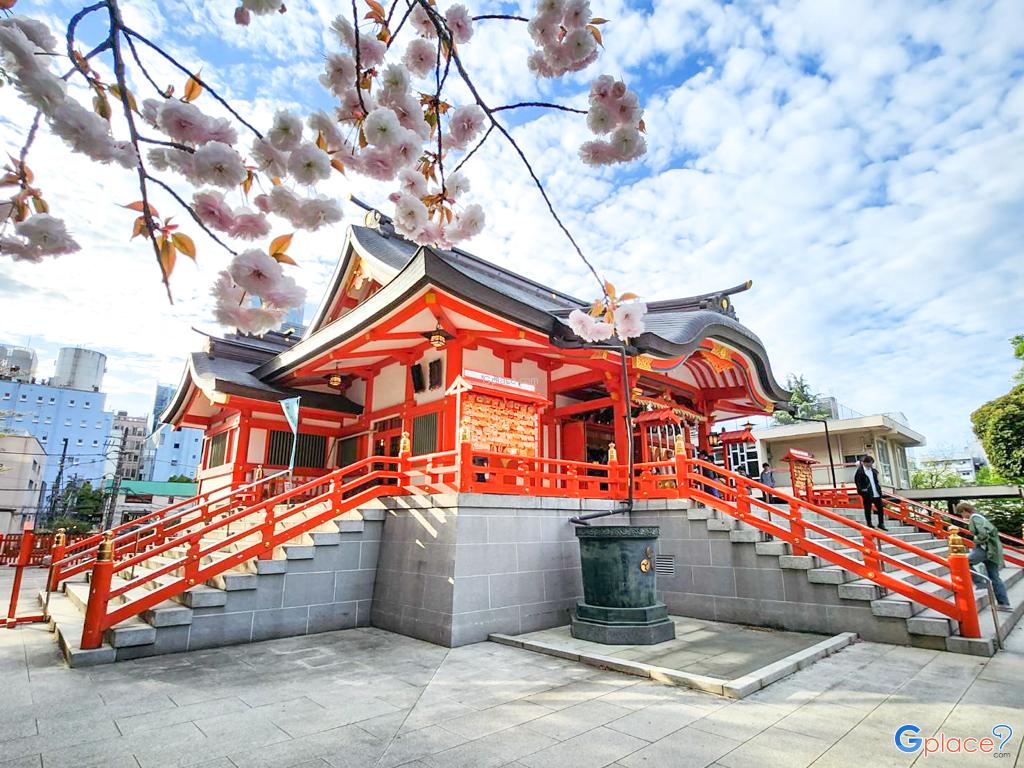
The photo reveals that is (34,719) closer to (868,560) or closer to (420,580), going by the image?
(420,580)

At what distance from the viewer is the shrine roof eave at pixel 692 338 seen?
31.0 feet

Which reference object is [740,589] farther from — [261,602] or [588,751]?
[261,602]

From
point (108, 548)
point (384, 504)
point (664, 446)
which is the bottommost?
point (108, 548)

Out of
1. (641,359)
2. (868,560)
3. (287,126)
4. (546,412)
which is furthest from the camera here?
(546,412)

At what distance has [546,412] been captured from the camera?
11.4m

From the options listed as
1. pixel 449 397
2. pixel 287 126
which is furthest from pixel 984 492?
pixel 287 126

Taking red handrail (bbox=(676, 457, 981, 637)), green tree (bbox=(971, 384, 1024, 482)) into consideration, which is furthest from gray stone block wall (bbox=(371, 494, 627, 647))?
green tree (bbox=(971, 384, 1024, 482))

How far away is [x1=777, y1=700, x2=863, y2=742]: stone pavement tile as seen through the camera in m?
3.54

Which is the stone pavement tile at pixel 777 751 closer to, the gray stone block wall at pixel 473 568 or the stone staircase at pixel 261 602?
the gray stone block wall at pixel 473 568

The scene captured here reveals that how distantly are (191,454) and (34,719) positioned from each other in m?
65.7

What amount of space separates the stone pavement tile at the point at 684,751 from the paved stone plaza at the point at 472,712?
0.04ft

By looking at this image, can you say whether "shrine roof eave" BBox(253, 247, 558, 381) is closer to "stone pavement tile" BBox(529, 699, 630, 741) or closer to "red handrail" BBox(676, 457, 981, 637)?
"red handrail" BBox(676, 457, 981, 637)

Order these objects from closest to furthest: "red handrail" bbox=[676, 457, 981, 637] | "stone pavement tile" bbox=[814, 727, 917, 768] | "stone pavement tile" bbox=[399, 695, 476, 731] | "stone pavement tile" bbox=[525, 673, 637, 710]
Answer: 1. "stone pavement tile" bbox=[814, 727, 917, 768]
2. "stone pavement tile" bbox=[399, 695, 476, 731]
3. "stone pavement tile" bbox=[525, 673, 637, 710]
4. "red handrail" bbox=[676, 457, 981, 637]

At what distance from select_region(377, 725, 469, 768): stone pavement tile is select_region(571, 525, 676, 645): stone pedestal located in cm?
314
